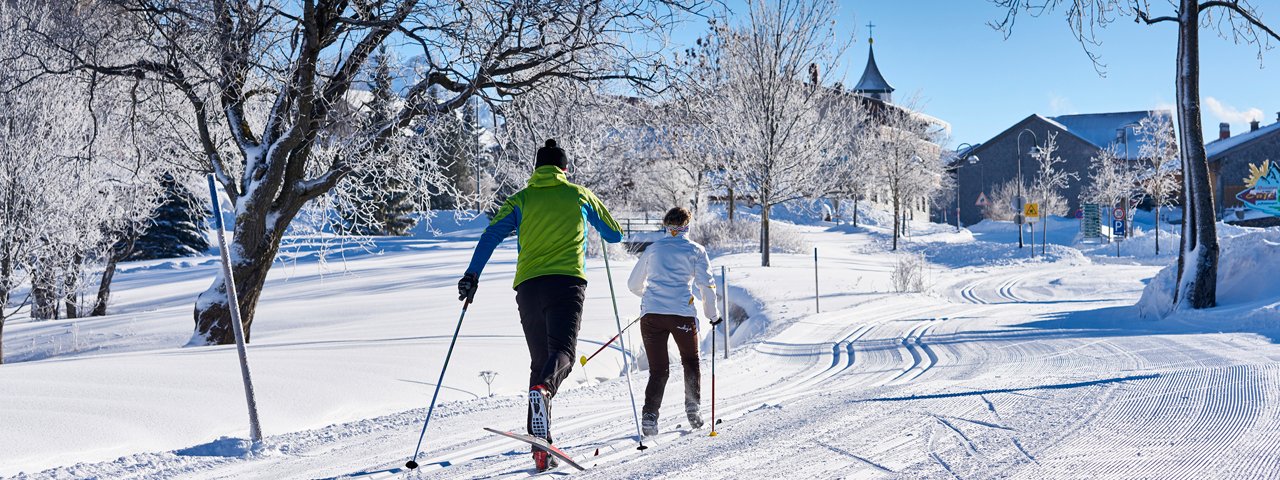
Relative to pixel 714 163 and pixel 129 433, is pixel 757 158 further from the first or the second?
pixel 129 433

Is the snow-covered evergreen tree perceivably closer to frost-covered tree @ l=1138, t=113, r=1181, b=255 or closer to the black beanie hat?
the black beanie hat

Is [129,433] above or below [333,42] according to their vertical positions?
below

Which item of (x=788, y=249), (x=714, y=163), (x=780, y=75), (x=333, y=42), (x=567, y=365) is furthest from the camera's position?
(x=788, y=249)

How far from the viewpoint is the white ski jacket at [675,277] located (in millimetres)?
6262

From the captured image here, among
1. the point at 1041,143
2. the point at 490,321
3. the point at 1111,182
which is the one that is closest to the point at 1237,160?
the point at 1111,182

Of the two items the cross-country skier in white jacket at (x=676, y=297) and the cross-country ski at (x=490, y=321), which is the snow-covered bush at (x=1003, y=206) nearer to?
the cross-country ski at (x=490, y=321)

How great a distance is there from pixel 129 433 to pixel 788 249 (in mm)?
30071

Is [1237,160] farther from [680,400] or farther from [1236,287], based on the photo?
[680,400]

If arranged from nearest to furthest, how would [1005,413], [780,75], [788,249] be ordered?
[1005,413] < [780,75] < [788,249]

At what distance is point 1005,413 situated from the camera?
5.93 m

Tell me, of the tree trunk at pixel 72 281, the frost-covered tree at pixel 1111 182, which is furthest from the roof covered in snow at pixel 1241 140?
the tree trunk at pixel 72 281

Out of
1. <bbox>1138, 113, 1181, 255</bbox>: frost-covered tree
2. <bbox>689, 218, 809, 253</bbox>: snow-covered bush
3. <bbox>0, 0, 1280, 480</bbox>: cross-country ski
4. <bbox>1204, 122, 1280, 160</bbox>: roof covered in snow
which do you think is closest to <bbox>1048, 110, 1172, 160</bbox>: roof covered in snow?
<bbox>1204, 122, 1280, 160</bbox>: roof covered in snow

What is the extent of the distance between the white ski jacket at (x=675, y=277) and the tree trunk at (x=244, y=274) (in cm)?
607

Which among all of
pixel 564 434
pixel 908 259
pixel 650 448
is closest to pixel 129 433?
pixel 564 434
